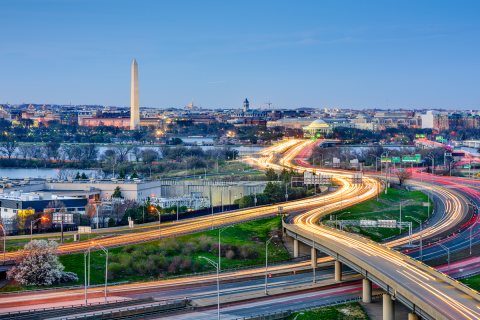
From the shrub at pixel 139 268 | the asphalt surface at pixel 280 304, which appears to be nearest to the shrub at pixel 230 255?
the shrub at pixel 139 268

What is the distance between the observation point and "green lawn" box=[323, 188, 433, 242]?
46463 mm

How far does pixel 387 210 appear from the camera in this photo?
53844 mm

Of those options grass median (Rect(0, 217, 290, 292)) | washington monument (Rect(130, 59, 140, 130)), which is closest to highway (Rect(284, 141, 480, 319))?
grass median (Rect(0, 217, 290, 292))

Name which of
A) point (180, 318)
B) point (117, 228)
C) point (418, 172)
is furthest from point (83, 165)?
point (180, 318)

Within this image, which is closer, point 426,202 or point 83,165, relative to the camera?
point 426,202

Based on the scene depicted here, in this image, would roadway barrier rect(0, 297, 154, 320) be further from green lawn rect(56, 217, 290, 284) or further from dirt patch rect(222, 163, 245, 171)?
dirt patch rect(222, 163, 245, 171)

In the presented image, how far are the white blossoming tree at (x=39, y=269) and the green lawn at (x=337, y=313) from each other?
1212cm

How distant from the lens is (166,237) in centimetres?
4112

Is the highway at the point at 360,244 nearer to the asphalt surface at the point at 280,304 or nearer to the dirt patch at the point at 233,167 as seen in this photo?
the asphalt surface at the point at 280,304

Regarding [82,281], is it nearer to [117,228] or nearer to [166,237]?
[166,237]

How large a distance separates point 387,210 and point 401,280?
2715 cm

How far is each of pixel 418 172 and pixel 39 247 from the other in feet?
208

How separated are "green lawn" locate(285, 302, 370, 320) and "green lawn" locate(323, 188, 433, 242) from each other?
49.8 feet

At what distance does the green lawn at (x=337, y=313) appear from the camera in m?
29.1
